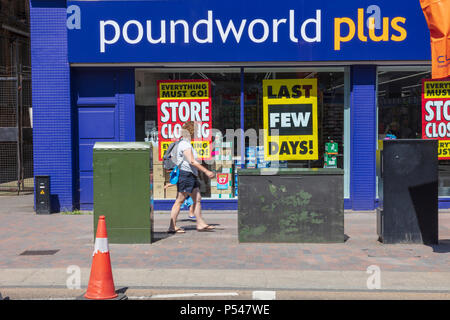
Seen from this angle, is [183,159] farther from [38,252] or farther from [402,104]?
[402,104]

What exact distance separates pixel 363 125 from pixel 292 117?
1566mm

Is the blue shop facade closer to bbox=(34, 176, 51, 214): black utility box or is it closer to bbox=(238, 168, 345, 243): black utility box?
bbox=(34, 176, 51, 214): black utility box

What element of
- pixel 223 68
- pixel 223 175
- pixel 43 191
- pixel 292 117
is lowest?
pixel 43 191

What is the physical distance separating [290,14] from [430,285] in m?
7.02

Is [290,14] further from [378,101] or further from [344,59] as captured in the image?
[378,101]

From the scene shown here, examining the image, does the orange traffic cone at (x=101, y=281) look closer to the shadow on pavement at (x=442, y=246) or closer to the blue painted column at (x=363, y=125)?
the shadow on pavement at (x=442, y=246)

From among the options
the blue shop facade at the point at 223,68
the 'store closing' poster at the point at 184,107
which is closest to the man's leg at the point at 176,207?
the blue shop facade at the point at 223,68

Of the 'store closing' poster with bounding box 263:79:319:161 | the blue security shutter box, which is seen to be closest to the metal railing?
the blue security shutter box

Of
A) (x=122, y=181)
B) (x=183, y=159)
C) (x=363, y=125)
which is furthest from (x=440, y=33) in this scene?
(x=122, y=181)

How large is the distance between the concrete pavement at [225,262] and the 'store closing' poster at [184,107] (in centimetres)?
277

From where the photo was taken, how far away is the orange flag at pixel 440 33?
767 centimetres

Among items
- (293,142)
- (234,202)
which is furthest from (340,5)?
(234,202)

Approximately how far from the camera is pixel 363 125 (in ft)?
39.3

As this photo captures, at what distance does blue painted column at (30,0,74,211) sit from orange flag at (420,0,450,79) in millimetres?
7611
